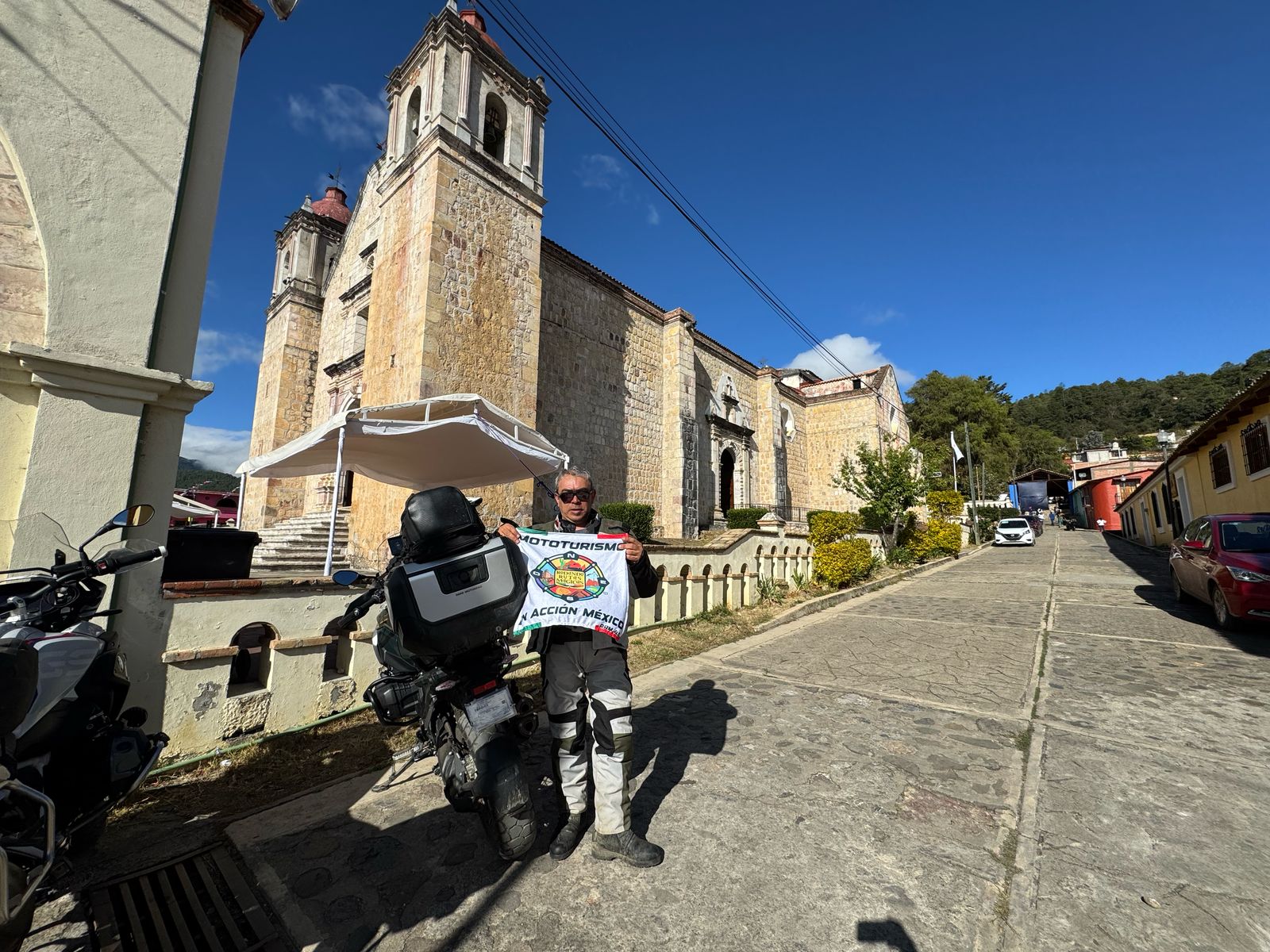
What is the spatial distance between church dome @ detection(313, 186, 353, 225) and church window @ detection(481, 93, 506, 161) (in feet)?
24.0

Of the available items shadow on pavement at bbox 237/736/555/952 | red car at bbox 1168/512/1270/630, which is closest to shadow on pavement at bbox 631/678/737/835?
shadow on pavement at bbox 237/736/555/952

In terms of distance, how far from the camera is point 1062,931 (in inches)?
67.6

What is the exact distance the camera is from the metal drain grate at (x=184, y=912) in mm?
1728

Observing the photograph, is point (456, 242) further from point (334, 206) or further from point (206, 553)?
point (334, 206)

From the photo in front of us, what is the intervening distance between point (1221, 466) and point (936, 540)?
22.1 feet

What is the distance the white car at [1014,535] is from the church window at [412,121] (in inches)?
1072

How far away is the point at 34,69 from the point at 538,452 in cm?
461

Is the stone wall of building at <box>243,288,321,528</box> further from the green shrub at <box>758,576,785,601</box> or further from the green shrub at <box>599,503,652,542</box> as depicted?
the green shrub at <box>758,576,785,601</box>

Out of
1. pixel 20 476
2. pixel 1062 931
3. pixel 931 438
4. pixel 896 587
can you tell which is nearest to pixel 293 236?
pixel 20 476

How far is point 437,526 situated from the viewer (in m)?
2.10

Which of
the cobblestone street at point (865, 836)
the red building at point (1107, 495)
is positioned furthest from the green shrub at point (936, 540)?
the red building at point (1107, 495)

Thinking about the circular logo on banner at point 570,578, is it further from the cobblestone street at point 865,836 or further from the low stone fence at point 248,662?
the low stone fence at point 248,662

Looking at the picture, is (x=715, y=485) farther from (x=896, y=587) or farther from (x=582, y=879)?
(x=582, y=879)

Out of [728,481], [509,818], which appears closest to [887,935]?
[509,818]
